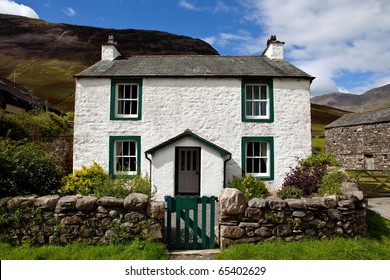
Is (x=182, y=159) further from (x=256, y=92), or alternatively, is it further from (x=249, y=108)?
(x=256, y=92)

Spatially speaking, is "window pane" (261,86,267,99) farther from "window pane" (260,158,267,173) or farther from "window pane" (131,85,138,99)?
"window pane" (131,85,138,99)

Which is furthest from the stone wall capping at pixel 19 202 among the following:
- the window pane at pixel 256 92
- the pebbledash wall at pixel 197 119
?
the window pane at pixel 256 92

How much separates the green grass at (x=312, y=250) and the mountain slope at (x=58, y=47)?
66.1 metres

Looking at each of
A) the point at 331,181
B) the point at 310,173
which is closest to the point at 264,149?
the point at 310,173

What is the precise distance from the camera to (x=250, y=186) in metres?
10.7

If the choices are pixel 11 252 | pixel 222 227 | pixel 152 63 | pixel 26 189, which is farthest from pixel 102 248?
pixel 152 63

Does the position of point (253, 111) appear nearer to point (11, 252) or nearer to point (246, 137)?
point (246, 137)

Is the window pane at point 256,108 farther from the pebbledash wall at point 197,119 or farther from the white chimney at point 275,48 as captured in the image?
the white chimney at point 275,48

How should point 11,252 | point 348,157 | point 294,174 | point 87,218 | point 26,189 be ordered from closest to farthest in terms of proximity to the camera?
point 11,252 < point 87,218 < point 26,189 < point 294,174 < point 348,157

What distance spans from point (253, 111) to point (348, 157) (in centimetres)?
1921

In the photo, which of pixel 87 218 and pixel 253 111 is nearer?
pixel 87 218

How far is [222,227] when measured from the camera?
5.63m

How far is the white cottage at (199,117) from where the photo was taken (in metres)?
12.1

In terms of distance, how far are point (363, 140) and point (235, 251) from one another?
25.1 metres
